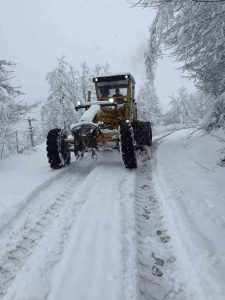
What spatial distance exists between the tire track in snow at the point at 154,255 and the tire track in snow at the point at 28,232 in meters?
1.28

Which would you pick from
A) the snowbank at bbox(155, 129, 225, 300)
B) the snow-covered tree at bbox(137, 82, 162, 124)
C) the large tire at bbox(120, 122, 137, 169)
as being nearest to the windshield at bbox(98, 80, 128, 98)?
the snowbank at bbox(155, 129, 225, 300)

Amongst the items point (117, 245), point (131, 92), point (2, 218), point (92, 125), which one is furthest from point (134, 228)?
point (131, 92)

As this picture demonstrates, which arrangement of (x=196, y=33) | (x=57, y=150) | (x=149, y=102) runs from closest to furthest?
1. (x=196, y=33)
2. (x=57, y=150)
3. (x=149, y=102)

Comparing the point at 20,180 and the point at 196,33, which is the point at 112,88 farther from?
the point at 196,33

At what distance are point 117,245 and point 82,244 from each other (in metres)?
0.46

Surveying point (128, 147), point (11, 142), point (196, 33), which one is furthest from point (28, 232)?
point (11, 142)

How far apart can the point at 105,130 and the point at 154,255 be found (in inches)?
313

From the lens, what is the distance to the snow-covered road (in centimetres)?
413

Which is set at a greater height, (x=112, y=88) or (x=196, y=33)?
(x=196, y=33)

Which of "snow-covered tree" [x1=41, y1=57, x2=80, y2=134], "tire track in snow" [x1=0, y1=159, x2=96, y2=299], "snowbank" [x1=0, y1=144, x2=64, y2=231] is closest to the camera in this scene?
"tire track in snow" [x1=0, y1=159, x2=96, y2=299]

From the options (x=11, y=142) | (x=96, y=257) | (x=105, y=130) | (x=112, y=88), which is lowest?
(x=11, y=142)

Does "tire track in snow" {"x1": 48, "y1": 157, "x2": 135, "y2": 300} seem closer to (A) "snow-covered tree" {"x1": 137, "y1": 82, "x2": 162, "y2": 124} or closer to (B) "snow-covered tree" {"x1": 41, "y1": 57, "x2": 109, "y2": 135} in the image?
(B) "snow-covered tree" {"x1": 41, "y1": 57, "x2": 109, "y2": 135}

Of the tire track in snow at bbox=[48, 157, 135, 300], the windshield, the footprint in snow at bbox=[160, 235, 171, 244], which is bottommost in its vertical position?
the footprint in snow at bbox=[160, 235, 171, 244]

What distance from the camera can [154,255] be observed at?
16.4 feet
